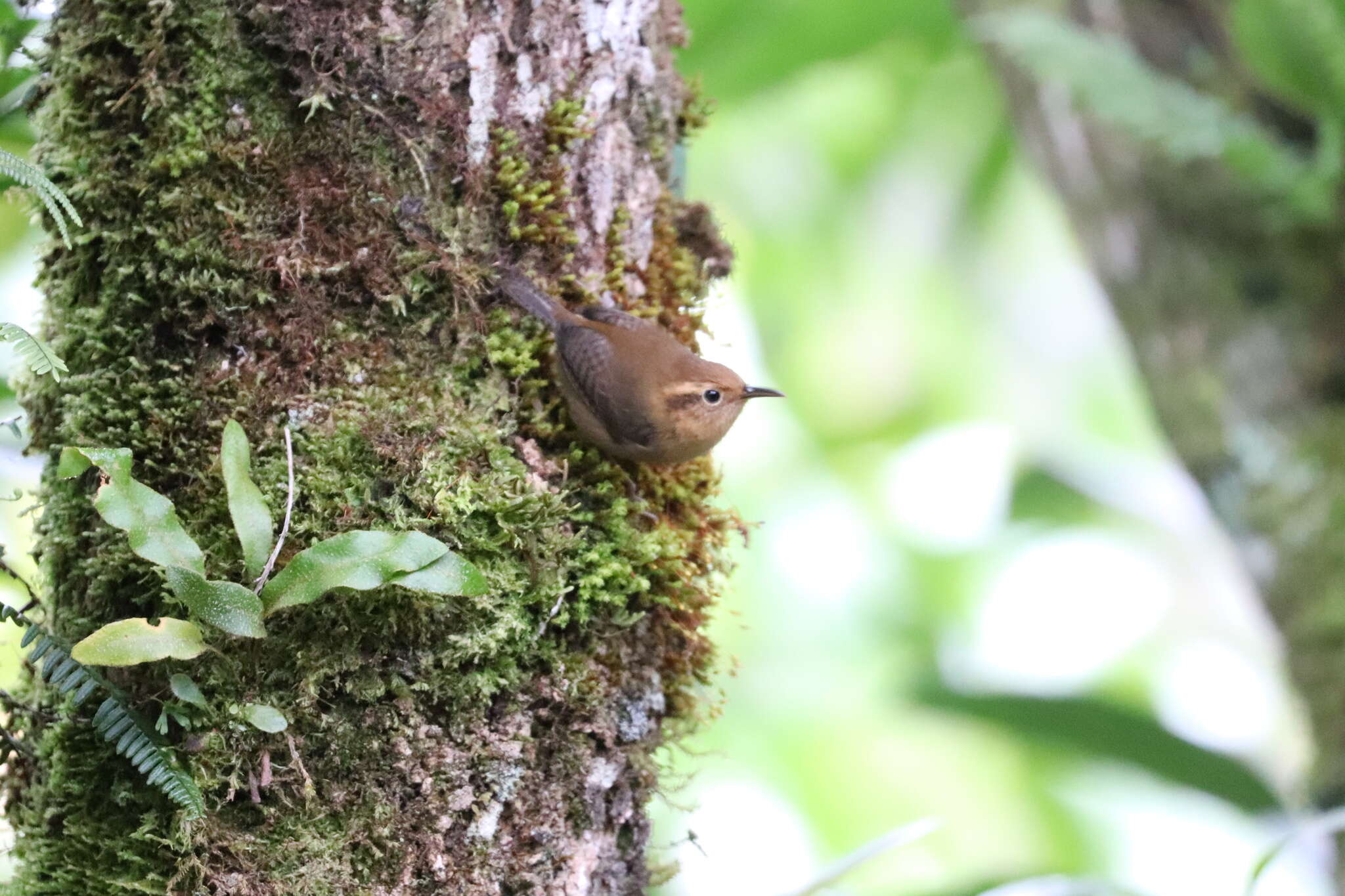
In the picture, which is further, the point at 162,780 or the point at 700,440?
the point at 700,440

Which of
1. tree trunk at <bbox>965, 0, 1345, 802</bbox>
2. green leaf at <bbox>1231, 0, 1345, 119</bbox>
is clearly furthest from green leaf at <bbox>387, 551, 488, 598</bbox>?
green leaf at <bbox>1231, 0, 1345, 119</bbox>

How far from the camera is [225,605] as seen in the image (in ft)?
6.17

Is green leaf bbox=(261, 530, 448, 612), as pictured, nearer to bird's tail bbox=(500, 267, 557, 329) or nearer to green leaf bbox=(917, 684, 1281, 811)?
bird's tail bbox=(500, 267, 557, 329)

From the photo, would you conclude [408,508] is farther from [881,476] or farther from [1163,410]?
[881,476]

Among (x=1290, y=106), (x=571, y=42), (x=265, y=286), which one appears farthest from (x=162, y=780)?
(x=1290, y=106)

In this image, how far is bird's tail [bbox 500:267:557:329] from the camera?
94.4 inches

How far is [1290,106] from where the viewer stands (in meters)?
4.70

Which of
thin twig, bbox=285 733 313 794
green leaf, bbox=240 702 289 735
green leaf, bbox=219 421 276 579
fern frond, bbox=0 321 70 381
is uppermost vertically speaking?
fern frond, bbox=0 321 70 381

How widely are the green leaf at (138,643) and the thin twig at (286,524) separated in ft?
0.42

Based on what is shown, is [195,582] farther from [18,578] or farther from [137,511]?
[18,578]

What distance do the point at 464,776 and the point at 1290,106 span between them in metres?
4.38

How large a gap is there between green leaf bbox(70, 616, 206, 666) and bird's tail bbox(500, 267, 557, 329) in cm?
91

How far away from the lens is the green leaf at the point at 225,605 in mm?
1860

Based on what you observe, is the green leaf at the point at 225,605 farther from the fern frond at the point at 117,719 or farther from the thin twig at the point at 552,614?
the thin twig at the point at 552,614
